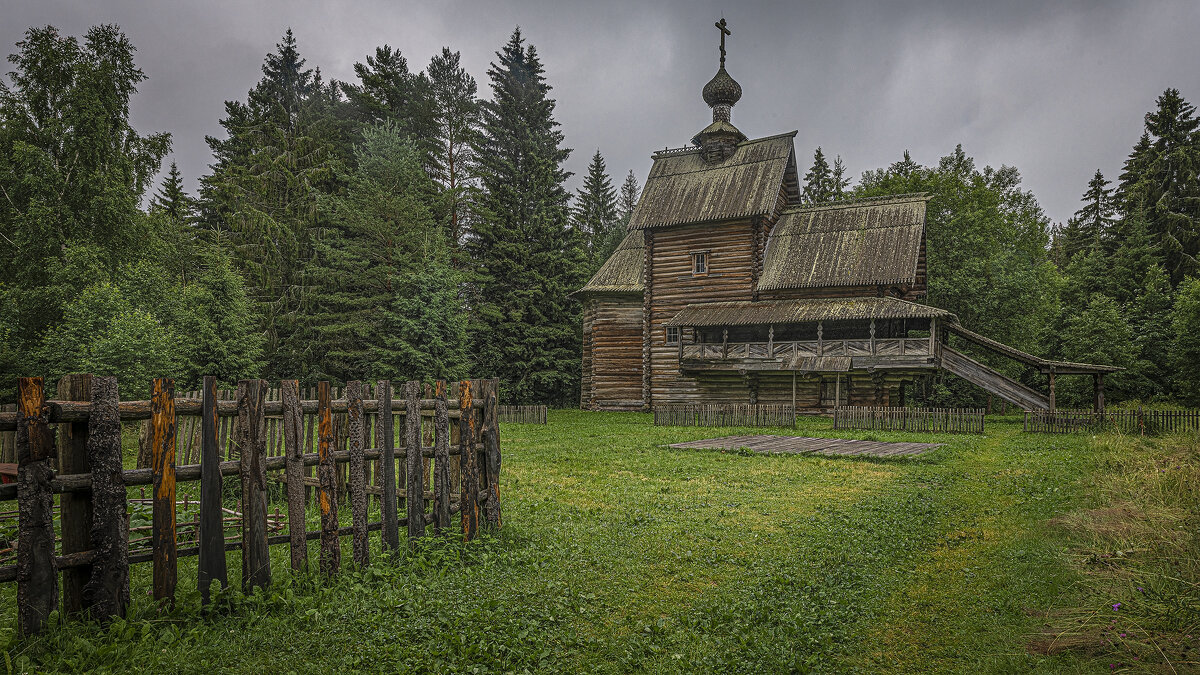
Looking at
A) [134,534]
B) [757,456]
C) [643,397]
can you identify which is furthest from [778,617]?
[643,397]

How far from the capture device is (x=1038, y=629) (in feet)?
15.5

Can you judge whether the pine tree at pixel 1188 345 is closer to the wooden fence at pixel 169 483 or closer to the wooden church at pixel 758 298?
the wooden church at pixel 758 298

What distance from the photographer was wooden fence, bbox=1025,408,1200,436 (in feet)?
59.4

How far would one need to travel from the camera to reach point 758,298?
30188mm

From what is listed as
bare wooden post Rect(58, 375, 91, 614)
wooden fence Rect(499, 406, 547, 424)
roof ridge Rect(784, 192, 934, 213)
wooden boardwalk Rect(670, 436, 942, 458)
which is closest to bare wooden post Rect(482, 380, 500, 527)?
bare wooden post Rect(58, 375, 91, 614)

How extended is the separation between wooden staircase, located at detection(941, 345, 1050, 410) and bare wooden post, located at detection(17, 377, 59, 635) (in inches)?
1049

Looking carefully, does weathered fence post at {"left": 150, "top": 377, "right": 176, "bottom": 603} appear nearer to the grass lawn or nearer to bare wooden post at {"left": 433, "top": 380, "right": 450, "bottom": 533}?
the grass lawn

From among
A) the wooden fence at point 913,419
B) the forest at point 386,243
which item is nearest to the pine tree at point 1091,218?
the forest at point 386,243

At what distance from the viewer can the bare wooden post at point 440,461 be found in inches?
263

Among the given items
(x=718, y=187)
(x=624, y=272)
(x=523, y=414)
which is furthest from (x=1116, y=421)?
(x=624, y=272)

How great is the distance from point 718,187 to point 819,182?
2131 centimetres

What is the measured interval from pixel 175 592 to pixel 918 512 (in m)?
8.81

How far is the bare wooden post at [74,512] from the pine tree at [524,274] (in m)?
32.8

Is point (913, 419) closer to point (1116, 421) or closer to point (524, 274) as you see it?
point (1116, 421)
